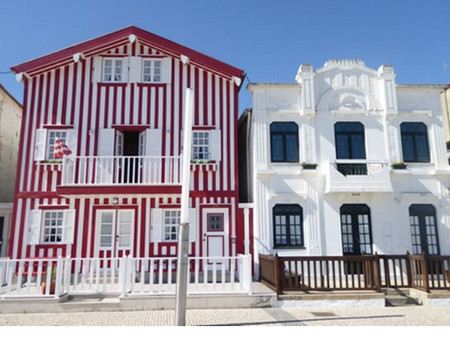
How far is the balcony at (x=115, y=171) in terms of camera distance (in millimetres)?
12609

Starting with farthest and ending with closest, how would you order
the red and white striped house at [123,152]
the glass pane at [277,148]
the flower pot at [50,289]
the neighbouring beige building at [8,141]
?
the neighbouring beige building at [8,141] → the glass pane at [277,148] → the red and white striped house at [123,152] → the flower pot at [50,289]

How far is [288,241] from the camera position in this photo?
1316cm

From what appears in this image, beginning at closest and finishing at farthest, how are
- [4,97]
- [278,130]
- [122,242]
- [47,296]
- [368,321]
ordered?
[368,321]
[47,296]
[122,242]
[278,130]
[4,97]

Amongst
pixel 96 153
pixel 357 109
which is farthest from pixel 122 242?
pixel 357 109

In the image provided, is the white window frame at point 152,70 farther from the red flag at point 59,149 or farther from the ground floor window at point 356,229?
the ground floor window at point 356,229

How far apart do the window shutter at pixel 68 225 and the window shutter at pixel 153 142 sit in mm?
3295

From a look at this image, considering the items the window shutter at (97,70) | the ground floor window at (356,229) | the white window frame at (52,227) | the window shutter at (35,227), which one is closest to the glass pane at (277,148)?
the ground floor window at (356,229)

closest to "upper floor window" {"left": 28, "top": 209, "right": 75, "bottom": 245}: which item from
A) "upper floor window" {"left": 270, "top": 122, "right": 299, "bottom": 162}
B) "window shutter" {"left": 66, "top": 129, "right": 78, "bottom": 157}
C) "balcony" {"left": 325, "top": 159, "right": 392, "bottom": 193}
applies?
"window shutter" {"left": 66, "top": 129, "right": 78, "bottom": 157}

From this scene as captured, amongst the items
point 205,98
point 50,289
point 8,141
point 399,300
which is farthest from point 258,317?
point 8,141

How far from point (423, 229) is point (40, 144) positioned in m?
Answer: 14.0

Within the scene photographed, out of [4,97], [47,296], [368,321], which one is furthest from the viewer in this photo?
[4,97]

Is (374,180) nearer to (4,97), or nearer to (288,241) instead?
(288,241)

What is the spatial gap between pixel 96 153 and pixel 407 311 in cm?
1082

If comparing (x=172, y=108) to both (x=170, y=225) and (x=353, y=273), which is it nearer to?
(x=170, y=225)
